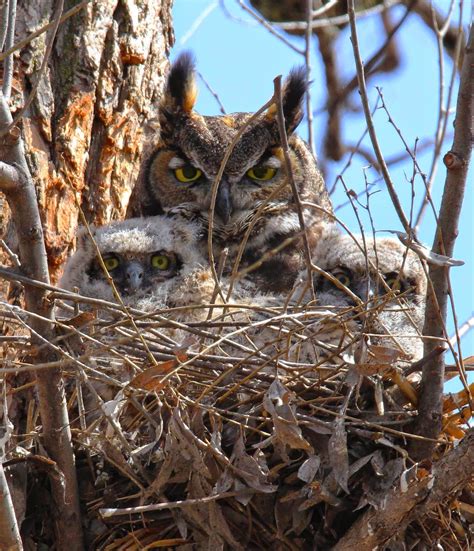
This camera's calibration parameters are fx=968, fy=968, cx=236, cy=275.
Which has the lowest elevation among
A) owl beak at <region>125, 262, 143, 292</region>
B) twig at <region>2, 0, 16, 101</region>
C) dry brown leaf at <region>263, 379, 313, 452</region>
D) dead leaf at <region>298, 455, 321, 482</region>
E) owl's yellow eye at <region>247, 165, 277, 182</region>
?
dead leaf at <region>298, 455, 321, 482</region>

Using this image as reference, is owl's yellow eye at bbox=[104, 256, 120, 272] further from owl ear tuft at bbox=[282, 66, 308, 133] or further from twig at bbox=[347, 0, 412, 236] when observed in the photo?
twig at bbox=[347, 0, 412, 236]

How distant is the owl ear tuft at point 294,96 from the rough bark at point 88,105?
1.60ft

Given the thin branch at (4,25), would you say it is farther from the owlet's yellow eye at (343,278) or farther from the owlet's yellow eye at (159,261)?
the owlet's yellow eye at (343,278)

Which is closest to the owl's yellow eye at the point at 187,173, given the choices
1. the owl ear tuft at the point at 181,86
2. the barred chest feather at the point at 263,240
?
the barred chest feather at the point at 263,240

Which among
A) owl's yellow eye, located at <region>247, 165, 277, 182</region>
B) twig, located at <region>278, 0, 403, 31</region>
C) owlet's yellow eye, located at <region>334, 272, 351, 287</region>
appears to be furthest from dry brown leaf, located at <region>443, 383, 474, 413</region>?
twig, located at <region>278, 0, 403, 31</region>

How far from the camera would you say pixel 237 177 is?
119 inches

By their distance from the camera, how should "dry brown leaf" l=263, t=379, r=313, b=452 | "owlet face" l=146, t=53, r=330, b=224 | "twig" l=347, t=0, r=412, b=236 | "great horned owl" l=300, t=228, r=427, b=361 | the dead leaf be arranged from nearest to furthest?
1. "twig" l=347, t=0, r=412, b=236
2. "dry brown leaf" l=263, t=379, r=313, b=452
3. the dead leaf
4. "great horned owl" l=300, t=228, r=427, b=361
5. "owlet face" l=146, t=53, r=330, b=224

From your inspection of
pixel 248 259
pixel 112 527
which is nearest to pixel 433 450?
pixel 112 527

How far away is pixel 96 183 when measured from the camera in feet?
10.1

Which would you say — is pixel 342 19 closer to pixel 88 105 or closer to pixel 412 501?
pixel 88 105

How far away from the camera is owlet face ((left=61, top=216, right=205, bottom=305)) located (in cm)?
266

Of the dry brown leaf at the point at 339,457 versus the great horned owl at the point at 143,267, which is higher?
the great horned owl at the point at 143,267

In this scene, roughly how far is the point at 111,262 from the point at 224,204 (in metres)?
0.41

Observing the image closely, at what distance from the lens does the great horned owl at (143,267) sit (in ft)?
8.61
